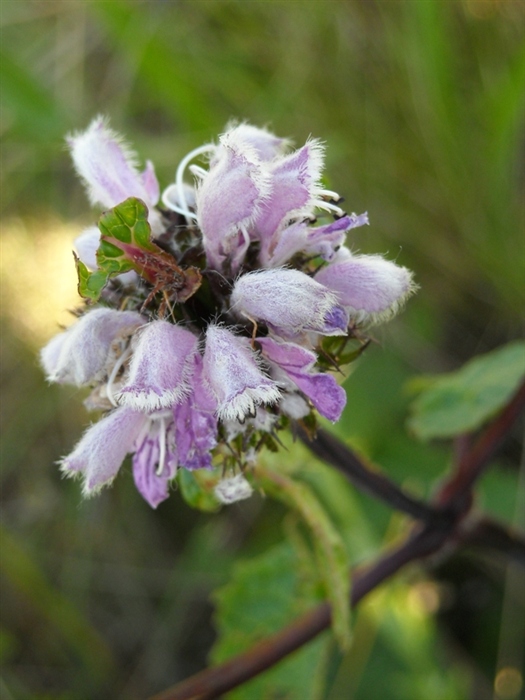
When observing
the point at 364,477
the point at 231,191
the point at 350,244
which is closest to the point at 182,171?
the point at 231,191

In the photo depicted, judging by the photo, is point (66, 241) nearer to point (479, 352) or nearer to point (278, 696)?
point (479, 352)

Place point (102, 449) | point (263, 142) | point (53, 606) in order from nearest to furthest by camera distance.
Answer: point (102, 449), point (263, 142), point (53, 606)

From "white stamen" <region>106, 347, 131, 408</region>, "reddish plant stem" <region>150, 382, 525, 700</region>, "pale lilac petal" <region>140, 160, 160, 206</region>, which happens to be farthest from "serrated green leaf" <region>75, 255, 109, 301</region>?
"reddish plant stem" <region>150, 382, 525, 700</region>

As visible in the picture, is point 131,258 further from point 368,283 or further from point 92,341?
point 368,283

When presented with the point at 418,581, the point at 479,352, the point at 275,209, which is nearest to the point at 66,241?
the point at 479,352

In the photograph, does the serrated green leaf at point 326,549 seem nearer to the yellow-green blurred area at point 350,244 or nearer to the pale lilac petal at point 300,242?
the pale lilac petal at point 300,242

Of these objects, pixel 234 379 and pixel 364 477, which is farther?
pixel 364 477
